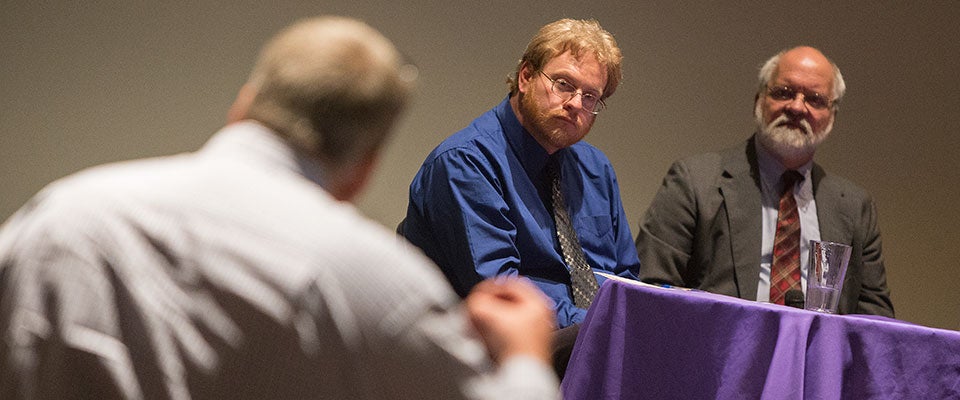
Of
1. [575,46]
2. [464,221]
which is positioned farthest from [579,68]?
[464,221]

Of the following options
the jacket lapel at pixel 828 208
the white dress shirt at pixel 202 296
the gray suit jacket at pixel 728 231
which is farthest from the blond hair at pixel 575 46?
the white dress shirt at pixel 202 296

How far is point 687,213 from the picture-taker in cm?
331

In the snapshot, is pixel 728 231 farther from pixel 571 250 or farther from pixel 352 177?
pixel 352 177

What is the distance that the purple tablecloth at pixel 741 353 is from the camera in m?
2.06

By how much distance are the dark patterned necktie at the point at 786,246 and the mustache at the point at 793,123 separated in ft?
0.57

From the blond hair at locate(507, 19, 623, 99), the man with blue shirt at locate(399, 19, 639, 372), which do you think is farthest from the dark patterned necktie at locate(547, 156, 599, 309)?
the blond hair at locate(507, 19, 623, 99)

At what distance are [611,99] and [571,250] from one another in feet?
5.69

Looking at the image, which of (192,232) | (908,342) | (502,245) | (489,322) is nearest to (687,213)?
(502,245)

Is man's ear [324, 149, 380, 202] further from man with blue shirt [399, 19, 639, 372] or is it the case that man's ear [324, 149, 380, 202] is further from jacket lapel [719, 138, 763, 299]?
jacket lapel [719, 138, 763, 299]

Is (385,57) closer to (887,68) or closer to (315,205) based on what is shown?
(315,205)

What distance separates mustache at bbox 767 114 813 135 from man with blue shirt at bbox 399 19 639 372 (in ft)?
2.46

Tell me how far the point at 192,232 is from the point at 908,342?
1.53m

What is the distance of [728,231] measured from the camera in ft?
10.7

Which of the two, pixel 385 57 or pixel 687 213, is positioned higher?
pixel 385 57
